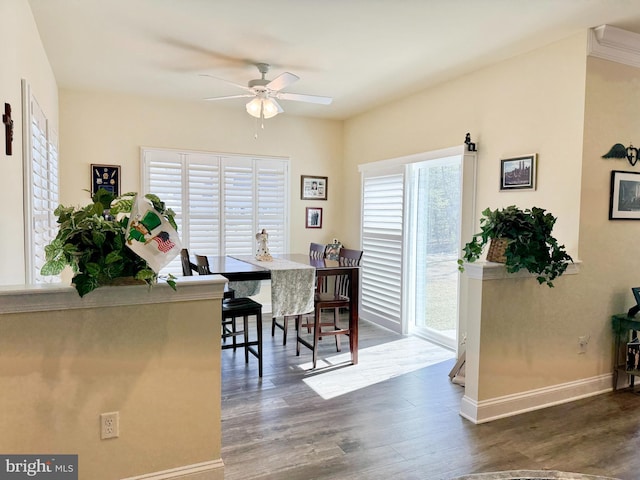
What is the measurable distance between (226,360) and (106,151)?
2816 millimetres

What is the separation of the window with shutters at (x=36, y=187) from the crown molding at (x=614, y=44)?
3859mm

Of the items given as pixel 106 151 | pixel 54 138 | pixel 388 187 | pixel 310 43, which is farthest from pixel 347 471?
pixel 106 151

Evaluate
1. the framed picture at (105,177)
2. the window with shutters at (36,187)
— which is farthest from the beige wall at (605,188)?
the framed picture at (105,177)

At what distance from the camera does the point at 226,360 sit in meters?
4.10

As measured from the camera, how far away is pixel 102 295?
6.40 ft

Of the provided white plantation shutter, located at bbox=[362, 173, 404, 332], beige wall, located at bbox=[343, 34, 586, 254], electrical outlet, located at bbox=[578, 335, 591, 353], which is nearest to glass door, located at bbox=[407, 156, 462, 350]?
white plantation shutter, located at bbox=[362, 173, 404, 332]

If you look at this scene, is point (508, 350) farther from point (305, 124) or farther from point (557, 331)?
point (305, 124)

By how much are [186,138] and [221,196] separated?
82cm

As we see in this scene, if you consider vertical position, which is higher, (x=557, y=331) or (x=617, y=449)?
(x=557, y=331)

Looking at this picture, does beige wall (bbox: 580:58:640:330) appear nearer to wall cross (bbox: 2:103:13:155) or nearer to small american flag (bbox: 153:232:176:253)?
small american flag (bbox: 153:232:176:253)

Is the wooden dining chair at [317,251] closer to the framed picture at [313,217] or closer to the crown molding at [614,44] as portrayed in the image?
the framed picture at [313,217]

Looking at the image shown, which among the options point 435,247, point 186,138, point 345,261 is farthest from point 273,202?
point 435,247

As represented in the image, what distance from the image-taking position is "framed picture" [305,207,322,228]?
6148 millimetres

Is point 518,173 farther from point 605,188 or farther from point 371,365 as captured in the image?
point 371,365
